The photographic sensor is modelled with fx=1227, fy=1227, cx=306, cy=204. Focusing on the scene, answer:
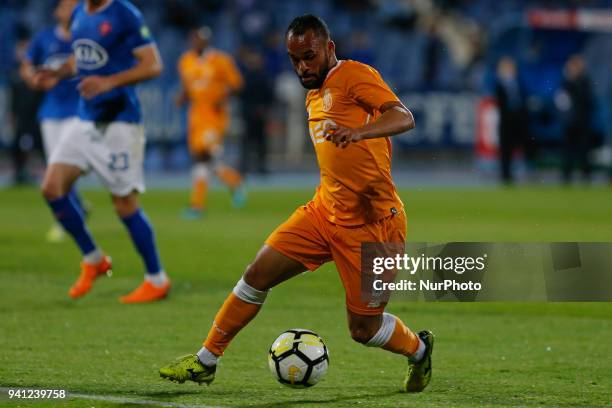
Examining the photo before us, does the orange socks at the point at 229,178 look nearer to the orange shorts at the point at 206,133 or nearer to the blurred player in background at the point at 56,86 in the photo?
the orange shorts at the point at 206,133

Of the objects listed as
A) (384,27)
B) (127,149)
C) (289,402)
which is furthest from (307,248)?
(384,27)

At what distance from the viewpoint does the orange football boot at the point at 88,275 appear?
922 centimetres

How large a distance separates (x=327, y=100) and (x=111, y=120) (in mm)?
3592

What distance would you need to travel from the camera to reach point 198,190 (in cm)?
1652

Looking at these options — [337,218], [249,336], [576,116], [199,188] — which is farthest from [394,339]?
[576,116]

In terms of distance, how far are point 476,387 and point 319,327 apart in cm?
215

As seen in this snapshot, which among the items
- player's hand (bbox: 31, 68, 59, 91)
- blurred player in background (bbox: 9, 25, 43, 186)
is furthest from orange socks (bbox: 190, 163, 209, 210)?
player's hand (bbox: 31, 68, 59, 91)

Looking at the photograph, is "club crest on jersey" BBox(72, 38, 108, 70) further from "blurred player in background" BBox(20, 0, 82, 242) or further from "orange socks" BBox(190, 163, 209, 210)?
"orange socks" BBox(190, 163, 209, 210)

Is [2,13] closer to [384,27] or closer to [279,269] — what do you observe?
[384,27]

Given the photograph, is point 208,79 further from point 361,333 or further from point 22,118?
point 361,333

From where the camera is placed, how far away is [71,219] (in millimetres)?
9203

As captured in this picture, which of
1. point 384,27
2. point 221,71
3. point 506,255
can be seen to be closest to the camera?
point 506,255

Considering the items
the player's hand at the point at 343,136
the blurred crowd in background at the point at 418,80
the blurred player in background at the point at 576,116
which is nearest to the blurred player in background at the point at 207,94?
the blurred crowd in background at the point at 418,80

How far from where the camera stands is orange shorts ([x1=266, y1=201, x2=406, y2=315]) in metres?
5.85
